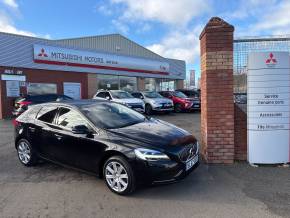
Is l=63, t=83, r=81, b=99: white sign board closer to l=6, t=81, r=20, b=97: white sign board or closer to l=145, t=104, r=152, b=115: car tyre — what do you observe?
l=6, t=81, r=20, b=97: white sign board

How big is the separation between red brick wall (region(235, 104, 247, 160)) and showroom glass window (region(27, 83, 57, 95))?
1575 cm

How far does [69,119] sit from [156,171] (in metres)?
2.12

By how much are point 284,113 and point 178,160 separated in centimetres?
285

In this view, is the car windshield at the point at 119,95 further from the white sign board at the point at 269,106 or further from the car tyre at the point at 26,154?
the white sign board at the point at 269,106

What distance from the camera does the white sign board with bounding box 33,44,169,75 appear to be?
782 inches

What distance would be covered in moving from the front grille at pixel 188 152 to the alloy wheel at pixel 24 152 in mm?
3563

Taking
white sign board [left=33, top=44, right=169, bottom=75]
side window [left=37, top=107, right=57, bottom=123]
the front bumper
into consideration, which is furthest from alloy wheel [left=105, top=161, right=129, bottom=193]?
white sign board [left=33, top=44, right=169, bottom=75]

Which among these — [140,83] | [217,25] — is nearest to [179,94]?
[140,83]

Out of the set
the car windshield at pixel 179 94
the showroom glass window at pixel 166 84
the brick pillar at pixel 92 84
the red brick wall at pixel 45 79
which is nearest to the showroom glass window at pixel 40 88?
the red brick wall at pixel 45 79

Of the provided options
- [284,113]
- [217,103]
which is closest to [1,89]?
[217,103]

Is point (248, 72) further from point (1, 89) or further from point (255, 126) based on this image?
point (1, 89)

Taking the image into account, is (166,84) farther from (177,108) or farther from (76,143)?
(76,143)

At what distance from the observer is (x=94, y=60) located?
23.0 meters

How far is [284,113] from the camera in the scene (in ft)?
19.9
